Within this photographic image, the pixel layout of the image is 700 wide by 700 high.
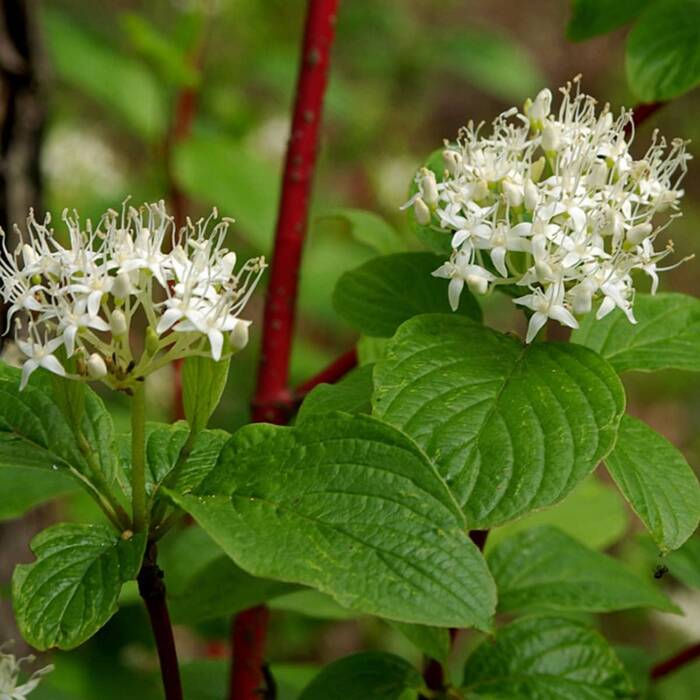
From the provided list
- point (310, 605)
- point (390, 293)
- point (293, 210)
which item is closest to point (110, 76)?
point (293, 210)

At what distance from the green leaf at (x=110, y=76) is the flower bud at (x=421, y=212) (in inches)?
62.2

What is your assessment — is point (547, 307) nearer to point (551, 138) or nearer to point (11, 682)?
point (551, 138)

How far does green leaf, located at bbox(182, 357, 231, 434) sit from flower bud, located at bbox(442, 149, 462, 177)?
10.0 inches

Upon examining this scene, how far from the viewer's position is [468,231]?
78 centimetres

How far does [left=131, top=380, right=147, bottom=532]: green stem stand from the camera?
0.71m

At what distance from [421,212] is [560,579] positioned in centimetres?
45

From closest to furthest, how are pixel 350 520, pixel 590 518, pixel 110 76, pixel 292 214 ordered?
pixel 350 520, pixel 292 214, pixel 590 518, pixel 110 76

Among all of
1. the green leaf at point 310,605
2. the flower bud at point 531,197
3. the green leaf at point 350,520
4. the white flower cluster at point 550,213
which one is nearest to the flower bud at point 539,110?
the white flower cluster at point 550,213

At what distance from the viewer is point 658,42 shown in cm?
106

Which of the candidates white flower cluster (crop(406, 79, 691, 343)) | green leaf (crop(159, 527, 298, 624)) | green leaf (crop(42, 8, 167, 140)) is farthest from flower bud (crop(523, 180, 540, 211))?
green leaf (crop(42, 8, 167, 140))

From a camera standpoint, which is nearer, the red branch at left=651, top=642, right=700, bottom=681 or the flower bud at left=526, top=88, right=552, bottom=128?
the flower bud at left=526, top=88, right=552, bottom=128

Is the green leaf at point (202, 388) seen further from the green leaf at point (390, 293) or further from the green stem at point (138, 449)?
the green leaf at point (390, 293)

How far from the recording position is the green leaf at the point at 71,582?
0.65m

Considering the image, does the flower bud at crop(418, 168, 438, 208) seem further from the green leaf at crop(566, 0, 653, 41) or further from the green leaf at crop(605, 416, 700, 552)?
the green leaf at crop(566, 0, 653, 41)
